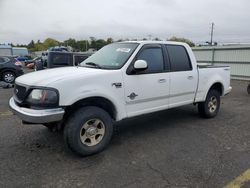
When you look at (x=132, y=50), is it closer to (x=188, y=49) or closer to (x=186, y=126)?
(x=188, y=49)

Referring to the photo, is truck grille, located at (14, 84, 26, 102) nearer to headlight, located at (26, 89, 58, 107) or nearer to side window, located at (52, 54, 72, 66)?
headlight, located at (26, 89, 58, 107)

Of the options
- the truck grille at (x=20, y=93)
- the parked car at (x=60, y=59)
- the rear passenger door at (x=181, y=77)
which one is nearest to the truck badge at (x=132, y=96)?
the rear passenger door at (x=181, y=77)

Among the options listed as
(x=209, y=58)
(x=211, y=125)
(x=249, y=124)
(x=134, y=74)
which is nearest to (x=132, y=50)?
(x=134, y=74)

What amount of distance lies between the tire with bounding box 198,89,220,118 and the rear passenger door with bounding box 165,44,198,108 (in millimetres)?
677

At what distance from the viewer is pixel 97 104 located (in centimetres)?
412

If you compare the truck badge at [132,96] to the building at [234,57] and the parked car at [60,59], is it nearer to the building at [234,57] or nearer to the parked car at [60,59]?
the parked car at [60,59]

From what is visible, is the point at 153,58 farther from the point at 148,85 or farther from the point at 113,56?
the point at 113,56

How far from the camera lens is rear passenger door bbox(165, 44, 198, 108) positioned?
16.8ft

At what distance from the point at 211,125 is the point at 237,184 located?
8.69ft

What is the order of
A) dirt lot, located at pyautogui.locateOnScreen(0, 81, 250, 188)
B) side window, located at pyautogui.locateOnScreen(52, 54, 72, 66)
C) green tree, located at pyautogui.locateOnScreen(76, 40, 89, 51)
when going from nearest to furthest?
1. dirt lot, located at pyautogui.locateOnScreen(0, 81, 250, 188)
2. side window, located at pyautogui.locateOnScreen(52, 54, 72, 66)
3. green tree, located at pyautogui.locateOnScreen(76, 40, 89, 51)

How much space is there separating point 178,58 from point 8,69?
1155 centimetres

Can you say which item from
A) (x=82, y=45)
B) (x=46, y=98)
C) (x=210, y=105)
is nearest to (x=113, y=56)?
(x=46, y=98)

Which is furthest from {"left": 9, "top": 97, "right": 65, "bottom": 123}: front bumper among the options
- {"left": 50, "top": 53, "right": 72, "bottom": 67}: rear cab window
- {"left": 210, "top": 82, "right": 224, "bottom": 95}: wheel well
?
{"left": 50, "top": 53, "right": 72, "bottom": 67}: rear cab window

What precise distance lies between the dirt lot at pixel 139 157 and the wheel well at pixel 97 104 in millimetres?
683
